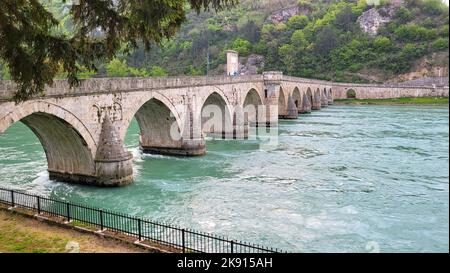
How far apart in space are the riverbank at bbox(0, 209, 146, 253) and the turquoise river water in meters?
4.81

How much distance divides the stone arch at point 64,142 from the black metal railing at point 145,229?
385 centimetres

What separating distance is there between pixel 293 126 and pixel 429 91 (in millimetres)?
45082

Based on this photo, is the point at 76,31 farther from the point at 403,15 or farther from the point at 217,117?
the point at 403,15

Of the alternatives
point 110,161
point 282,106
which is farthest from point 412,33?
point 110,161

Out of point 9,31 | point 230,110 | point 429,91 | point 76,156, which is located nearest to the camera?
point 9,31

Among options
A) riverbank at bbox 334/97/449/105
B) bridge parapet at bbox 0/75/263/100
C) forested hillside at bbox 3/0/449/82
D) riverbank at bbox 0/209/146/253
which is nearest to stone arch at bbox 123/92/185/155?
bridge parapet at bbox 0/75/263/100

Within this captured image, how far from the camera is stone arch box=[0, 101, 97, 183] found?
2205 centimetres

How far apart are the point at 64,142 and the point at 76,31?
13302 millimetres

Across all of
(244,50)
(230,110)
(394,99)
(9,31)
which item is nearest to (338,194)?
(9,31)

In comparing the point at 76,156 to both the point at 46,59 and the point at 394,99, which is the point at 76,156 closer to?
the point at 46,59

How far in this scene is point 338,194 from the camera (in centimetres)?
2219

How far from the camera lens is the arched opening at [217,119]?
147ft

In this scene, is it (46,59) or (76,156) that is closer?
(46,59)

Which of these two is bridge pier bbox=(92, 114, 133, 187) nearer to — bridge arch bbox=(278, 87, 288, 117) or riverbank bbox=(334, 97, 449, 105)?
bridge arch bbox=(278, 87, 288, 117)
